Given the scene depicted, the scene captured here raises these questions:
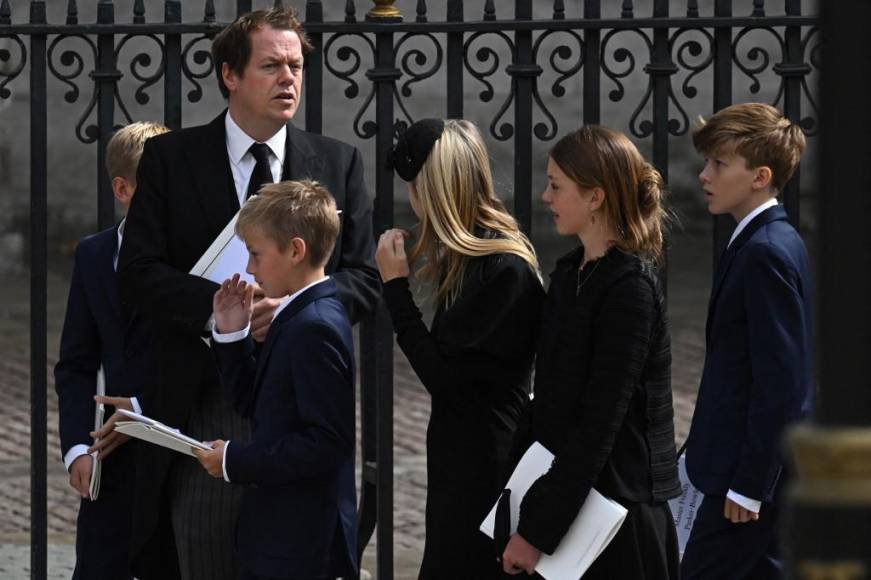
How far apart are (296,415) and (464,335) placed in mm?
419

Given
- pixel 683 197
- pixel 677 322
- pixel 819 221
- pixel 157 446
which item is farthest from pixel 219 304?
pixel 683 197

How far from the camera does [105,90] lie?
4.91m

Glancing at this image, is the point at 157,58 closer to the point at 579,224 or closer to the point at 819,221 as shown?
the point at 579,224

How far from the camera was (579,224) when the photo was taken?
384cm

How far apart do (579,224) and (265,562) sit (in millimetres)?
1022

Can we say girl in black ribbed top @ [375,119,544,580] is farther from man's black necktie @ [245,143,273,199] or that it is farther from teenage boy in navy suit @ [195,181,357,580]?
man's black necktie @ [245,143,273,199]

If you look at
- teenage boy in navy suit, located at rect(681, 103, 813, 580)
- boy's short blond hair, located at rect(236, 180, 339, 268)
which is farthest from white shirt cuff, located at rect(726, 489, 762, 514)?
boy's short blond hair, located at rect(236, 180, 339, 268)

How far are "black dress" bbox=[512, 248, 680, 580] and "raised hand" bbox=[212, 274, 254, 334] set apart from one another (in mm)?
696

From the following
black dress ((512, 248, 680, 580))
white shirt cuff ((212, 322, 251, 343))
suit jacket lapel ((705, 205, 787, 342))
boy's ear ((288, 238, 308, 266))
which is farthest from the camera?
suit jacket lapel ((705, 205, 787, 342))

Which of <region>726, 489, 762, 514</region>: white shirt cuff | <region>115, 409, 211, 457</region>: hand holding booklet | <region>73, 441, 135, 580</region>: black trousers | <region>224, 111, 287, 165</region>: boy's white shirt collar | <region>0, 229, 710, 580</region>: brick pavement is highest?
<region>224, 111, 287, 165</region>: boy's white shirt collar

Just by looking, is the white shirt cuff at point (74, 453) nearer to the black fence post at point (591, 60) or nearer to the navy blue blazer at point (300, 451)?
the navy blue blazer at point (300, 451)

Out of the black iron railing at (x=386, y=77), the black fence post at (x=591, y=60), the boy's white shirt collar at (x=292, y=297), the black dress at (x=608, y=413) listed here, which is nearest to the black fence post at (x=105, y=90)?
the black iron railing at (x=386, y=77)

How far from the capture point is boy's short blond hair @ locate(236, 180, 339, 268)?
12.7ft

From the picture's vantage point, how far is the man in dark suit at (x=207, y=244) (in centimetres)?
422
